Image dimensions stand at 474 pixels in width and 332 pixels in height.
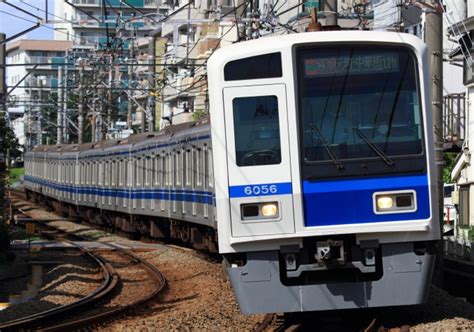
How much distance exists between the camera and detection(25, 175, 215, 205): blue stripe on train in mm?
16688

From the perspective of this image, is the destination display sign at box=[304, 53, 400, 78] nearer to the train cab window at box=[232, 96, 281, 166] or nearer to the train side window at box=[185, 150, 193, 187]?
the train cab window at box=[232, 96, 281, 166]

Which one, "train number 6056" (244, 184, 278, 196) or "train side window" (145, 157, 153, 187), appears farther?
"train side window" (145, 157, 153, 187)

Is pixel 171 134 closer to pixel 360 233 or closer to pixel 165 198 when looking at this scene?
pixel 165 198

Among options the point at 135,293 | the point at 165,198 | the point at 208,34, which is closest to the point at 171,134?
the point at 165,198

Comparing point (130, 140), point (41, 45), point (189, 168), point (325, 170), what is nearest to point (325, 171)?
point (325, 170)

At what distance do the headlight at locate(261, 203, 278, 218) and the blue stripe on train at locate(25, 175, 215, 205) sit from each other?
4103 millimetres

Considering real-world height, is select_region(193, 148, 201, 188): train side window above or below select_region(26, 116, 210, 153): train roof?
below

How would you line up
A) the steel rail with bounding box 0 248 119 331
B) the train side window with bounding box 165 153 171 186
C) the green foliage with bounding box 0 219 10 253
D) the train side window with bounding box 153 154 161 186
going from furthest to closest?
the train side window with bounding box 153 154 161 186 → the train side window with bounding box 165 153 171 186 → the green foliage with bounding box 0 219 10 253 → the steel rail with bounding box 0 248 119 331

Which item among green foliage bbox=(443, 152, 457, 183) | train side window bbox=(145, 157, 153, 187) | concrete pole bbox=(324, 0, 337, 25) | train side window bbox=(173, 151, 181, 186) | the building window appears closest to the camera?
concrete pole bbox=(324, 0, 337, 25)

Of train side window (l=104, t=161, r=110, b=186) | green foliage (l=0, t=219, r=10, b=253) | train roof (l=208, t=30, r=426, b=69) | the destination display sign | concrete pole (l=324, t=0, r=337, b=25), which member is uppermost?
concrete pole (l=324, t=0, r=337, b=25)

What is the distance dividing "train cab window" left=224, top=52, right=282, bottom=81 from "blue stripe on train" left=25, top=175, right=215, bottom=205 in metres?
4.04

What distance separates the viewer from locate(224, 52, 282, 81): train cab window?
9.30m

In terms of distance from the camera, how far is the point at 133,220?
26.3m

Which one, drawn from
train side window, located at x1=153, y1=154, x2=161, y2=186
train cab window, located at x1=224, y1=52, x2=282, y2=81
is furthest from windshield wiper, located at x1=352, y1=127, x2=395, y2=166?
train side window, located at x1=153, y1=154, x2=161, y2=186
